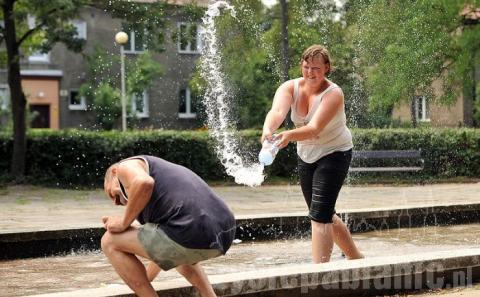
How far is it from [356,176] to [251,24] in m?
5.83

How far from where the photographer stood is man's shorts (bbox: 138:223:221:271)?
4516mm

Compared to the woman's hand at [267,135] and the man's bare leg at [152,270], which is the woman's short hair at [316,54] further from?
the man's bare leg at [152,270]

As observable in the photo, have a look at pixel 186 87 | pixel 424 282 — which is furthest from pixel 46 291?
pixel 186 87

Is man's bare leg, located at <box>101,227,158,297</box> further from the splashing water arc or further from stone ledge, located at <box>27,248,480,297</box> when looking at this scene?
the splashing water arc

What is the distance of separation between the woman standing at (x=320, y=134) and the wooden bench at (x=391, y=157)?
47.4 ft

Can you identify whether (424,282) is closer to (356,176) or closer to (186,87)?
(356,176)

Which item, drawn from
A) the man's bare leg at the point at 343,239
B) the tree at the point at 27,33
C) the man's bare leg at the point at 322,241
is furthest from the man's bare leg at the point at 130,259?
the tree at the point at 27,33

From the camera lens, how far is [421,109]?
1122 inches

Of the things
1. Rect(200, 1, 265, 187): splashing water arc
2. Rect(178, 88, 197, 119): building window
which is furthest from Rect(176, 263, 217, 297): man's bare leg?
Rect(178, 88, 197, 119): building window

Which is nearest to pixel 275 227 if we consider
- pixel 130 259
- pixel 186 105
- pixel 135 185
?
pixel 130 259

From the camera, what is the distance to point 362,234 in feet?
32.2

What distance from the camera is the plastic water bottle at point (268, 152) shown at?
5594 mm

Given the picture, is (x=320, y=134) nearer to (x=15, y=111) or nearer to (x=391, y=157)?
(x=391, y=157)

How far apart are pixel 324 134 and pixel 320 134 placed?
0.03 metres
